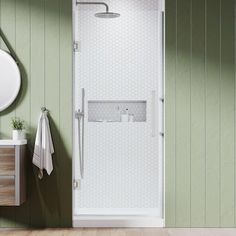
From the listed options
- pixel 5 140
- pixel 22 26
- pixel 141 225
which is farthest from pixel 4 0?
pixel 141 225

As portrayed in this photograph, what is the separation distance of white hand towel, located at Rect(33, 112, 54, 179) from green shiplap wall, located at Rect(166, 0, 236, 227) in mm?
1067

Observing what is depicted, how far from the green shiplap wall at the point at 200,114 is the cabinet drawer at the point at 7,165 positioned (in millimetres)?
1373

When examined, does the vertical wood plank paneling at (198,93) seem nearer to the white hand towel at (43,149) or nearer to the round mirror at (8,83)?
the white hand towel at (43,149)

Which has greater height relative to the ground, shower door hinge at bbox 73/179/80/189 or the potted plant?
the potted plant

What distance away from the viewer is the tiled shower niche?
5637mm

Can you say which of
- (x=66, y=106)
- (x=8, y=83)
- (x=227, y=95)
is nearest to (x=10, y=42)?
(x=8, y=83)

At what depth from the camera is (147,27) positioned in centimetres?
547

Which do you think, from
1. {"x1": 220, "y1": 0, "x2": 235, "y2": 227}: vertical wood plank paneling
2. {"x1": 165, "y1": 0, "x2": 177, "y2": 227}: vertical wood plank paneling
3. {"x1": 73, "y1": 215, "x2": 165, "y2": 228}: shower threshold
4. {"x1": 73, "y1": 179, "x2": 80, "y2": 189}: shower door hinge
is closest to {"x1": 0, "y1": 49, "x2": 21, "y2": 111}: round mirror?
{"x1": 73, "y1": 179, "x2": 80, "y2": 189}: shower door hinge

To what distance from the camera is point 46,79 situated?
14.4 ft

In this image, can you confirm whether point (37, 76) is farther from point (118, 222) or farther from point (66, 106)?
point (118, 222)

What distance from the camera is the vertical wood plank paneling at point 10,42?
4.37 metres

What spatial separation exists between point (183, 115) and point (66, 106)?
1.06m

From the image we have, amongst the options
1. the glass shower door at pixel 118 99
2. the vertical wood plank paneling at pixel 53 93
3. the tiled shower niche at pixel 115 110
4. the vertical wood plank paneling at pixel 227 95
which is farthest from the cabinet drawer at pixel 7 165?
the vertical wood plank paneling at pixel 227 95

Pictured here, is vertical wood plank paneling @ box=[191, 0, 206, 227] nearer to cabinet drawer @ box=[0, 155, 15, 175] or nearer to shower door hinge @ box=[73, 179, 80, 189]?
shower door hinge @ box=[73, 179, 80, 189]
